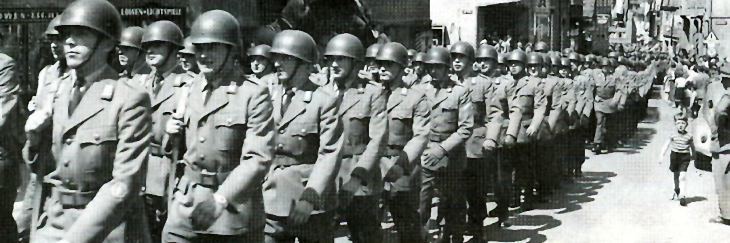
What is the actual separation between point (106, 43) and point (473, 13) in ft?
95.1

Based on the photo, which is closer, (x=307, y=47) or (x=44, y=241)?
(x=44, y=241)

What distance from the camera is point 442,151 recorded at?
395 inches

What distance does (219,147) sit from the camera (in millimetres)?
5902

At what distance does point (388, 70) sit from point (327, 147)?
2213 mm

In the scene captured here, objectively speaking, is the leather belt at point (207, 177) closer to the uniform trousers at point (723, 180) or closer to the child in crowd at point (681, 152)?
the uniform trousers at point (723, 180)

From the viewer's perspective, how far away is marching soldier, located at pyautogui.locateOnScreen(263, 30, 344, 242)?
6.98 meters

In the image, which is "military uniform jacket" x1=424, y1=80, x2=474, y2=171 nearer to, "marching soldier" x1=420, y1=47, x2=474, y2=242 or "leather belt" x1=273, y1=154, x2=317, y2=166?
"marching soldier" x1=420, y1=47, x2=474, y2=242

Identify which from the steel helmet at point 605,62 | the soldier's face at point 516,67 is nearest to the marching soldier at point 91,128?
the soldier's face at point 516,67

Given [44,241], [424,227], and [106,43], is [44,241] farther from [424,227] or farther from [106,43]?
[424,227]

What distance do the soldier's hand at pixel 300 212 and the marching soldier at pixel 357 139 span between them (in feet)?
3.61

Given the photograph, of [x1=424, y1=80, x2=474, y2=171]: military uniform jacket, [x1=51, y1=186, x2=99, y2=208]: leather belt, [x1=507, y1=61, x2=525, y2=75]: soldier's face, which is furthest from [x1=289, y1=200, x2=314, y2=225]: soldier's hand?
[x1=507, y1=61, x2=525, y2=75]: soldier's face

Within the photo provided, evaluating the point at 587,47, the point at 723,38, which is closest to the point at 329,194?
the point at 587,47

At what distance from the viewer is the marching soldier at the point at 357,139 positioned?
8227mm

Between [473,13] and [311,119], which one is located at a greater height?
[473,13]
